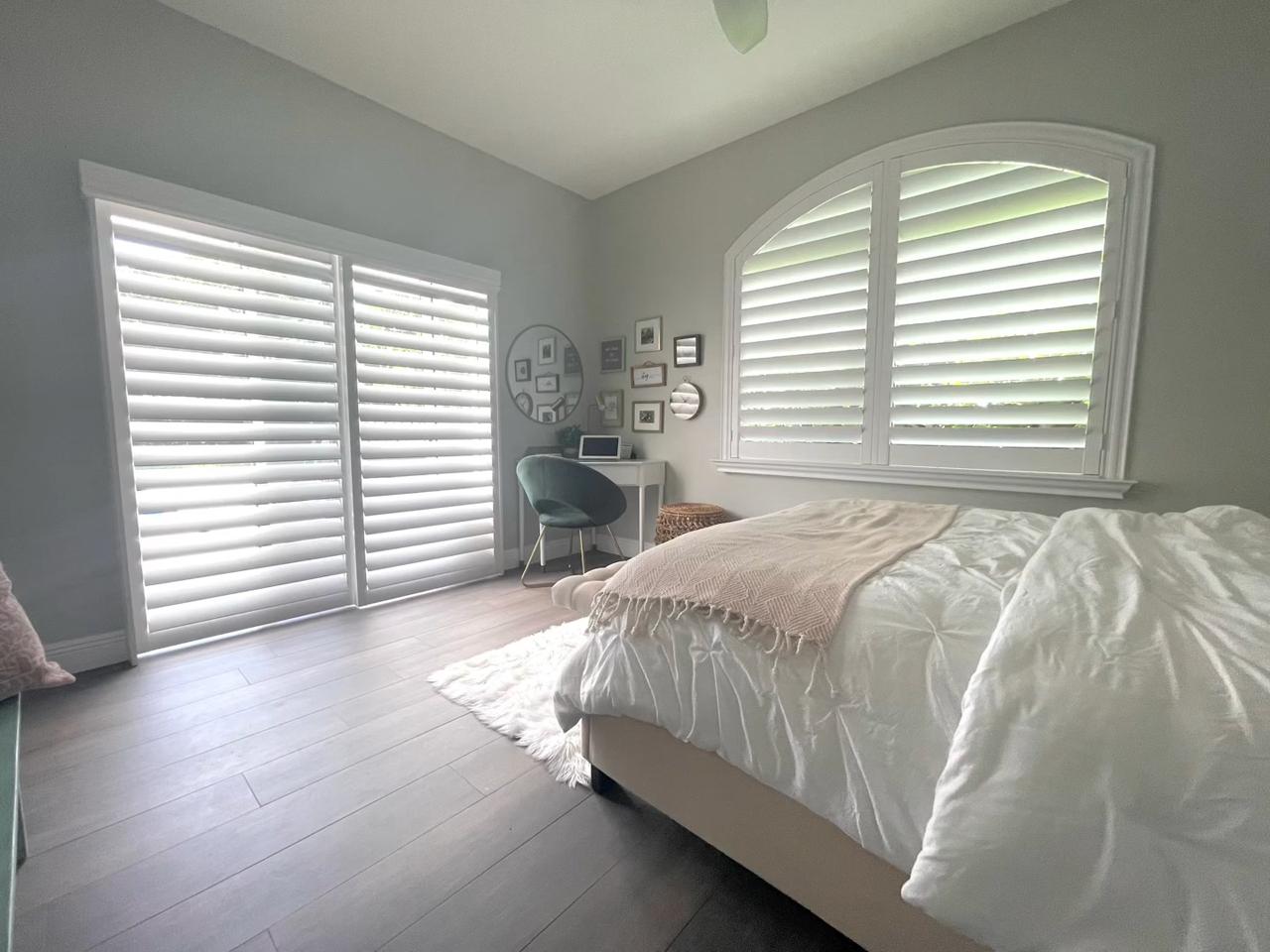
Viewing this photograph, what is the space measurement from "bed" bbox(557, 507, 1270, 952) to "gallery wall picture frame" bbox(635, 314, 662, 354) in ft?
8.58

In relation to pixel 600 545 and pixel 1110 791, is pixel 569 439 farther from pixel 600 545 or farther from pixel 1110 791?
pixel 1110 791

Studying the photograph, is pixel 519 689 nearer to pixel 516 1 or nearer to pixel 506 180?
pixel 516 1

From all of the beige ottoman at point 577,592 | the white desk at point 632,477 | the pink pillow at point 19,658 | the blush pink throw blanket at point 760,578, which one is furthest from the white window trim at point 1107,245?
the pink pillow at point 19,658

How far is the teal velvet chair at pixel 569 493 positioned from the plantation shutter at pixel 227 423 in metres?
1.05

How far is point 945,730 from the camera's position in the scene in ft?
2.41

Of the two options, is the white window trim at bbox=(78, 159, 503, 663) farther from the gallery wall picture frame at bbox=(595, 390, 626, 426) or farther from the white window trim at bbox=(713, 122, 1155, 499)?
the white window trim at bbox=(713, 122, 1155, 499)

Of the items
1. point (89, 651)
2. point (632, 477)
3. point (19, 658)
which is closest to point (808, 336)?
point (632, 477)

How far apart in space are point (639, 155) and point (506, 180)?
903 millimetres

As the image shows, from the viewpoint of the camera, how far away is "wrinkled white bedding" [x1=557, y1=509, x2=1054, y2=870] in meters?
0.77

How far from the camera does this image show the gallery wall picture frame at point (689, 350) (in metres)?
3.33

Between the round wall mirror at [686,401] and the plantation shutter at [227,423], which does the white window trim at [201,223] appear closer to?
the plantation shutter at [227,423]

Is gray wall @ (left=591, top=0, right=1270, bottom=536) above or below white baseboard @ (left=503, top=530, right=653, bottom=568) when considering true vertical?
above

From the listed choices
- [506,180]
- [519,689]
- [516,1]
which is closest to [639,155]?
[506,180]

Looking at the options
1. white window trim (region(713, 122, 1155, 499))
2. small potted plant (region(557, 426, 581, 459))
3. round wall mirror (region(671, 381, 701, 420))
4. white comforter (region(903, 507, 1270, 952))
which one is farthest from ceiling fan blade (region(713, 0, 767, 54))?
small potted plant (region(557, 426, 581, 459))
